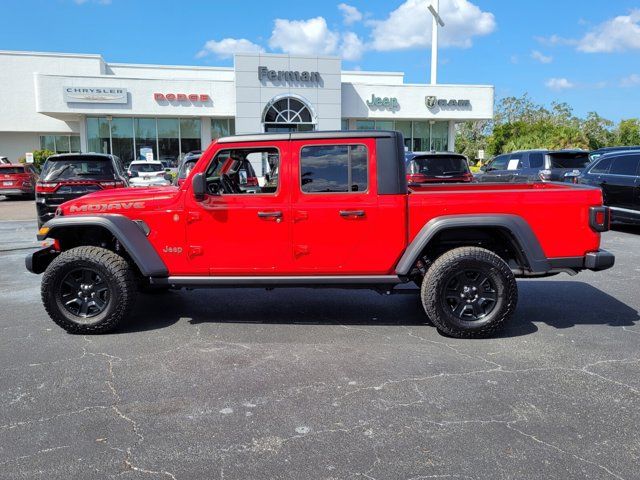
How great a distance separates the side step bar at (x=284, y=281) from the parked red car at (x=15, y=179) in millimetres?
18243

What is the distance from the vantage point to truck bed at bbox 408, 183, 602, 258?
4.88 meters

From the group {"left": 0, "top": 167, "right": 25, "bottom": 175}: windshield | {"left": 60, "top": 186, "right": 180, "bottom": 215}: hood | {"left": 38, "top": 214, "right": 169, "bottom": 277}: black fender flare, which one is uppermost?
{"left": 0, "top": 167, "right": 25, "bottom": 175}: windshield

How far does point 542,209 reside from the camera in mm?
4879

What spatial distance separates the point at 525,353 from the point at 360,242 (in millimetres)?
1723

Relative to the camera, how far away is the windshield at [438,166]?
1248cm

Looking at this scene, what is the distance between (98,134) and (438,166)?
23737 mm

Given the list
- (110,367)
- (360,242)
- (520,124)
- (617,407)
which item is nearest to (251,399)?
(110,367)

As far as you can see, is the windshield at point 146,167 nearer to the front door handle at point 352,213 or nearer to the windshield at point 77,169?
the windshield at point 77,169

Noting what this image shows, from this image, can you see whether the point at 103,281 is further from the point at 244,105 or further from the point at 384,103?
the point at 384,103

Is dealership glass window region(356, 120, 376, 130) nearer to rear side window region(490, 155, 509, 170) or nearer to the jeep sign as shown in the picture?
the jeep sign

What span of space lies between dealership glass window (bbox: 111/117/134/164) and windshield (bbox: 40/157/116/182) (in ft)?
68.4

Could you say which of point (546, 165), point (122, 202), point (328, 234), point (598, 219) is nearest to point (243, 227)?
point (328, 234)

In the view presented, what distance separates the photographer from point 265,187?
5184 millimetres

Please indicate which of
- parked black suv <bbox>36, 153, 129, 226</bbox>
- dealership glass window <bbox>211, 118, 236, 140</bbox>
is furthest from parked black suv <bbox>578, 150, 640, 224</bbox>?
dealership glass window <bbox>211, 118, 236, 140</bbox>
